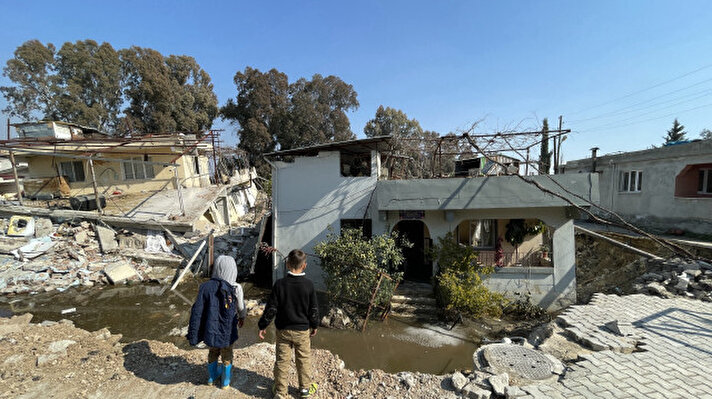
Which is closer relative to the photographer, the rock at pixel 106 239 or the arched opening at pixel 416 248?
the arched opening at pixel 416 248

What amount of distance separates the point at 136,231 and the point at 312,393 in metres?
14.3

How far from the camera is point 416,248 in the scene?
11516 millimetres

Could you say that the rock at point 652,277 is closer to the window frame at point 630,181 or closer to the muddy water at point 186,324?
the muddy water at point 186,324

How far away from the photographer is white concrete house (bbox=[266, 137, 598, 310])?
8.30 metres

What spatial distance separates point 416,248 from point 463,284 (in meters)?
3.49

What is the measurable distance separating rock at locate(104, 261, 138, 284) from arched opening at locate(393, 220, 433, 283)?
444 inches

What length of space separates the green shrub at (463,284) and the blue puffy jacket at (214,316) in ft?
20.0

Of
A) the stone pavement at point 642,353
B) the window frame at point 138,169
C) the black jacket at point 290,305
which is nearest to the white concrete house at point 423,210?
the stone pavement at point 642,353

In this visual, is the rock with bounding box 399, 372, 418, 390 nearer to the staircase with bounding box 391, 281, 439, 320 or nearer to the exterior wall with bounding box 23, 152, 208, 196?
the staircase with bounding box 391, 281, 439, 320

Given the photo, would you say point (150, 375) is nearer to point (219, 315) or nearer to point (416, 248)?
point (219, 315)

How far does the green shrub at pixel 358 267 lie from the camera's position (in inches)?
320

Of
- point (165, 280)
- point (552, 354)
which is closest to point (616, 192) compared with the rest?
point (552, 354)

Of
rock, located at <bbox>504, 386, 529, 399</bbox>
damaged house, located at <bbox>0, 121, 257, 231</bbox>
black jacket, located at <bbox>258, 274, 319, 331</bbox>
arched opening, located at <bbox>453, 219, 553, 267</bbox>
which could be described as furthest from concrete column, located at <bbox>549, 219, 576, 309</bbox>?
damaged house, located at <bbox>0, 121, 257, 231</bbox>

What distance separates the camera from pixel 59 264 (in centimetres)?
1199
